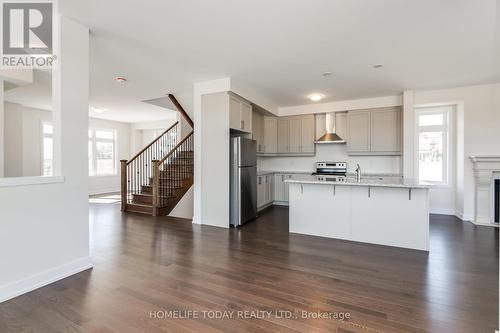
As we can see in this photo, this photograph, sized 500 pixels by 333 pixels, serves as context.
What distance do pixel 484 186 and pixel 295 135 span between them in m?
4.04

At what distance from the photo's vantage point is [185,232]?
13.5ft

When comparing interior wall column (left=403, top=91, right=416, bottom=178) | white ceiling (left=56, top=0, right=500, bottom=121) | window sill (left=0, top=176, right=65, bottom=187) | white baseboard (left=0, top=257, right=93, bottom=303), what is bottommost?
white baseboard (left=0, top=257, right=93, bottom=303)

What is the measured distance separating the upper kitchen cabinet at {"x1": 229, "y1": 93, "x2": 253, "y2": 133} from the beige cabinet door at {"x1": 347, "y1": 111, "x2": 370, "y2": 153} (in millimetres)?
2581

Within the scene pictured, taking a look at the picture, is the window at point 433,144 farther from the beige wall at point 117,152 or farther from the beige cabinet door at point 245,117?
the beige wall at point 117,152

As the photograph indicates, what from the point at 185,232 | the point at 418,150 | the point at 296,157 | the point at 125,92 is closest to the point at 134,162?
the point at 125,92

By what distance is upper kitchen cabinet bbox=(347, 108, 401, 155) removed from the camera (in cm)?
548

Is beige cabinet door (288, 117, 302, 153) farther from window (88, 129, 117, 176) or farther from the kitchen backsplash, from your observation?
window (88, 129, 117, 176)

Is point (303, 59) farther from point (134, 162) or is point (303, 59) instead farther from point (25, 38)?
point (134, 162)

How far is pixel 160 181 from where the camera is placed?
230 inches

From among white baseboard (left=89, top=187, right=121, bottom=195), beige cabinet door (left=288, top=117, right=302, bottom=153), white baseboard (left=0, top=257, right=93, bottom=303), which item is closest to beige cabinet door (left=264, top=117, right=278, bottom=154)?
beige cabinet door (left=288, top=117, right=302, bottom=153)

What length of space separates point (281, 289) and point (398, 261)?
166 centimetres

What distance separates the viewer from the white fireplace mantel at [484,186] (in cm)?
453

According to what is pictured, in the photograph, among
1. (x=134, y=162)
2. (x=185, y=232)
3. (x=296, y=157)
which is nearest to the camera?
(x=185, y=232)

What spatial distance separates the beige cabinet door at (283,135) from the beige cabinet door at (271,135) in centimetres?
9
